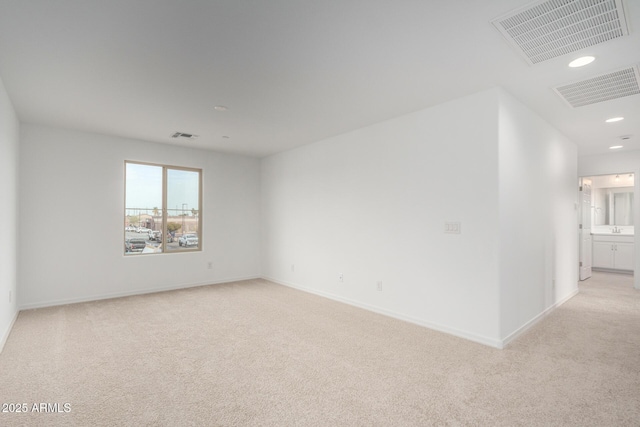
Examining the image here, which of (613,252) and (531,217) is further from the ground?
(531,217)

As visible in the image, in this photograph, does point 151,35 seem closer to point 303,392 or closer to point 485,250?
point 303,392

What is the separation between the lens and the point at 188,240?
239 inches

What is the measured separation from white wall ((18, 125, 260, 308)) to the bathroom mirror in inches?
364

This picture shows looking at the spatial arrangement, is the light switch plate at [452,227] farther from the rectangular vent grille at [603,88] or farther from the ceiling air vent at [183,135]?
the ceiling air vent at [183,135]

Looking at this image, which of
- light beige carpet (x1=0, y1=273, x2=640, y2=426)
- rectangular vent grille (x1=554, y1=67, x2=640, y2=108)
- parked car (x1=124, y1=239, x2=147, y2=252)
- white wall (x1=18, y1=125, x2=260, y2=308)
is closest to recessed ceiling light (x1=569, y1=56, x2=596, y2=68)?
rectangular vent grille (x1=554, y1=67, x2=640, y2=108)

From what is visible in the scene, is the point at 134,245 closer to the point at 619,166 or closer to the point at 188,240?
the point at 188,240

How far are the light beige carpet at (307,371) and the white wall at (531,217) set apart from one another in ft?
1.14

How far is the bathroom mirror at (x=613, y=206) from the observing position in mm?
8008

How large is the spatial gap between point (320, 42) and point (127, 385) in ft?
9.61

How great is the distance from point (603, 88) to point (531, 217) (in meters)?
1.45

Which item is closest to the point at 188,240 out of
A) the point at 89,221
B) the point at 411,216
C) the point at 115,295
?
the point at 115,295

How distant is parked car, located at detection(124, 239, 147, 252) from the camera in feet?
17.6

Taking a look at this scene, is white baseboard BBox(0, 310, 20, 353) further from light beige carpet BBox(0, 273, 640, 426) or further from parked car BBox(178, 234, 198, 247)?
parked car BBox(178, 234, 198, 247)

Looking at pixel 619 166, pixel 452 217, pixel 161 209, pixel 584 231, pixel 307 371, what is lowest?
pixel 307 371
